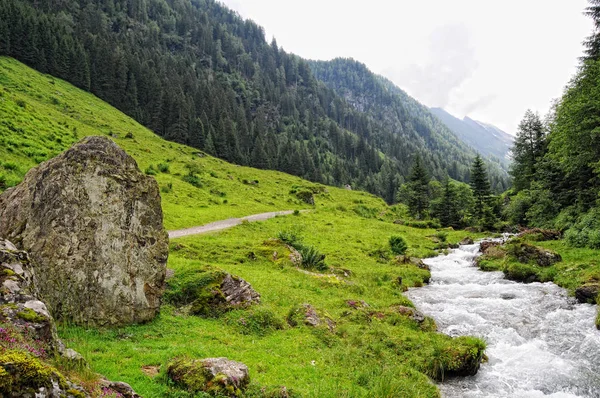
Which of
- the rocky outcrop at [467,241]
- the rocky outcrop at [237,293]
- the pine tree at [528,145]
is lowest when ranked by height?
the rocky outcrop at [237,293]

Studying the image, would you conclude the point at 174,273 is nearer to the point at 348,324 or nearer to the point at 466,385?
the point at 348,324

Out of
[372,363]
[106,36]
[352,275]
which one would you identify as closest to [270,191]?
[352,275]

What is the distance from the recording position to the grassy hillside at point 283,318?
10.9 meters

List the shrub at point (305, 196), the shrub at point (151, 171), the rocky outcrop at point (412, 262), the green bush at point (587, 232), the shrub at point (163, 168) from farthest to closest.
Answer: the shrub at point (305, 196), the shrub at point (163, 168), the shrub at point (151, 171), the rocky outcrop at point (412, 262), the green bush at point (587, 232)

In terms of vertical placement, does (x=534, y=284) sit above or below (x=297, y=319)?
above

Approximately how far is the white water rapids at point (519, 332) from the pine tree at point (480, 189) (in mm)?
40554

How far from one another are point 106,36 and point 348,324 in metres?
172

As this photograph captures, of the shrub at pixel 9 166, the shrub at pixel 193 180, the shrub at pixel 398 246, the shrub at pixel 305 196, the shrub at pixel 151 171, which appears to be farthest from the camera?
the shrub at pixel 305 196

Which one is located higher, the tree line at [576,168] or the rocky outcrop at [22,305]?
the tree line at [576,168]

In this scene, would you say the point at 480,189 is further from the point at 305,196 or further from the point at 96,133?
the point at 96,133

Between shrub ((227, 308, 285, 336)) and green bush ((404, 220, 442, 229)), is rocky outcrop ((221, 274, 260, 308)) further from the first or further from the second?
green bush ((404, 220, 442, 229))

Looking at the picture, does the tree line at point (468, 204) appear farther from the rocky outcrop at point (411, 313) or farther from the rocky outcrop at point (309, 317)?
the rocky outcrop at point (309, 317)

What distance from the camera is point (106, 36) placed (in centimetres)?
14638

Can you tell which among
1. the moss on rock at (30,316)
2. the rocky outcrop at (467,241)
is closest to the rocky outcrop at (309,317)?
the moss on rock at (30,316)
